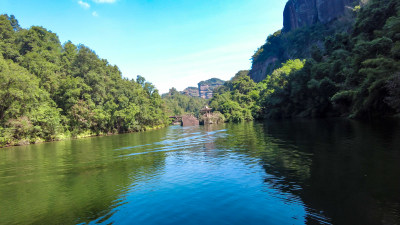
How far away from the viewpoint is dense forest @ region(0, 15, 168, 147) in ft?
116

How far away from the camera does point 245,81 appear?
112 m

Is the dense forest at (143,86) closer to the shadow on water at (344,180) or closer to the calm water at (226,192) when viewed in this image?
the shadow on water at (344,180)

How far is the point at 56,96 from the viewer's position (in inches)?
1983

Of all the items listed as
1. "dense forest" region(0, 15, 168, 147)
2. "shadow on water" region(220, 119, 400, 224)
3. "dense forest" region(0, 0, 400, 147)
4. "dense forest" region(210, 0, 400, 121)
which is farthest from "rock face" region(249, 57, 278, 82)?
"shadow on water" region(220, 119, 400, 224)

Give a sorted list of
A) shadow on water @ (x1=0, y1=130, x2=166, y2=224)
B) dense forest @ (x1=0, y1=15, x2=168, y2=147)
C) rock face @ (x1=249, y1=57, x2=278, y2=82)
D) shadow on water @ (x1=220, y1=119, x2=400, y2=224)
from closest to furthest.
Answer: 1. shadow on water @ (x1=220, y1=119, x2=400, y2=224)
2. shadow on water @ (x1=0, y1=130, x2=166, y2=224)
3. dense forest @ (x1=0, y1=15, x2=168, y2=147)
4. rock face @ (x1=249, y1=57, x2=278, y2=82)

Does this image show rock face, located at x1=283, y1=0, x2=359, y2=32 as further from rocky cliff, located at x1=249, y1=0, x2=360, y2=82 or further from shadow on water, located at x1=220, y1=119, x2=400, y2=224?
shadow on water, located at x1=220, y1=119, x2=400, y2=224

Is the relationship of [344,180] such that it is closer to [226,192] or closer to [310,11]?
[226,192]

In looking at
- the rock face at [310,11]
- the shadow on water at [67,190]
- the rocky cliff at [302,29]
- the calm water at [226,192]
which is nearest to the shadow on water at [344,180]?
the calm water at [226,192]

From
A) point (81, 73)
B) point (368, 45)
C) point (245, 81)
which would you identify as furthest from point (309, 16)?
point (81, 73)

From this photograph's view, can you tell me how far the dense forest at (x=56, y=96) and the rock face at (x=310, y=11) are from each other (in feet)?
235

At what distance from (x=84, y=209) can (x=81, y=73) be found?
61946 mm

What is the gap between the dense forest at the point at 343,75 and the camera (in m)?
23.9

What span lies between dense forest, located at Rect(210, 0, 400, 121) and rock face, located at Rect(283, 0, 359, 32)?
384cm

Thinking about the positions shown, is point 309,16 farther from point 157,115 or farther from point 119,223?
point 119,223
